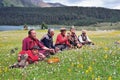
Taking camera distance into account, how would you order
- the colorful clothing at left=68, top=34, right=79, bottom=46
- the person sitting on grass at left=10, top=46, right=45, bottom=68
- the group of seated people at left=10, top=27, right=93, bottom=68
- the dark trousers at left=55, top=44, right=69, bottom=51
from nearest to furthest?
the person sitting on grass at left=10, top=46, right=45, bottom=68 < the group of seated people at left=10, top=27, right=93, bottom=68 < the dark trousers at left=55, top=44, right=69, bottom=51 < the colorful clothing at left=68, top=34, right=79, bottom=46

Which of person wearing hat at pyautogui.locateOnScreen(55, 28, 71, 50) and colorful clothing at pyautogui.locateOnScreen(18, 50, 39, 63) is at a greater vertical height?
colorful clothing at pyautogui.locateOnScreen(18, 50, 39, 63)

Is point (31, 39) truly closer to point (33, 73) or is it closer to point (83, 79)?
point (33, 73)

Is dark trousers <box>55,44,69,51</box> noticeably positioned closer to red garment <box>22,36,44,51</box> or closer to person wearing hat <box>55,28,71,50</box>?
person wearing hat <box>55,28,71,50</box>

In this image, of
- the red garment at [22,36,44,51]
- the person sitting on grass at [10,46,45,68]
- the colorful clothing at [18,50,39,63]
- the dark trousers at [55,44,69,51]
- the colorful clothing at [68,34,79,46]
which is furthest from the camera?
the colorful clothing at [68,34,79,46]

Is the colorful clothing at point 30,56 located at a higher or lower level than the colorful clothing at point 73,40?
higher

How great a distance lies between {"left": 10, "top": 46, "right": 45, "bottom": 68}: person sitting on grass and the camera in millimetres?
18859

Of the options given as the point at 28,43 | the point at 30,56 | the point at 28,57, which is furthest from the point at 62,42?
the point at 28,57

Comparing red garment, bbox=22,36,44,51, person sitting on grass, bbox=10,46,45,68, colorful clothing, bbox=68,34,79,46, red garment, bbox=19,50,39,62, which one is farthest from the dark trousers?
red garment, bbox=19,50,39,62

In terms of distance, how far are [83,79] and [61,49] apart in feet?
43.5

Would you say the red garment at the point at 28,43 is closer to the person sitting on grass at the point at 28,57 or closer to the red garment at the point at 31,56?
the person sitting on grass at the point at 28,57

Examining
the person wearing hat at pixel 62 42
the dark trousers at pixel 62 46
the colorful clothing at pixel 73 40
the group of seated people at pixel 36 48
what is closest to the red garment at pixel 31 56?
the group of seated people at pixel 36 48

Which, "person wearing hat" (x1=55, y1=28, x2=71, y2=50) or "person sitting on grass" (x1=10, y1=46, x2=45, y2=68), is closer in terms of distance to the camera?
"person sitting on grass" (x1=10, y1=46, x2=45, y2=68)

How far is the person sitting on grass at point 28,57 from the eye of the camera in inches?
742

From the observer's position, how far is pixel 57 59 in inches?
786
